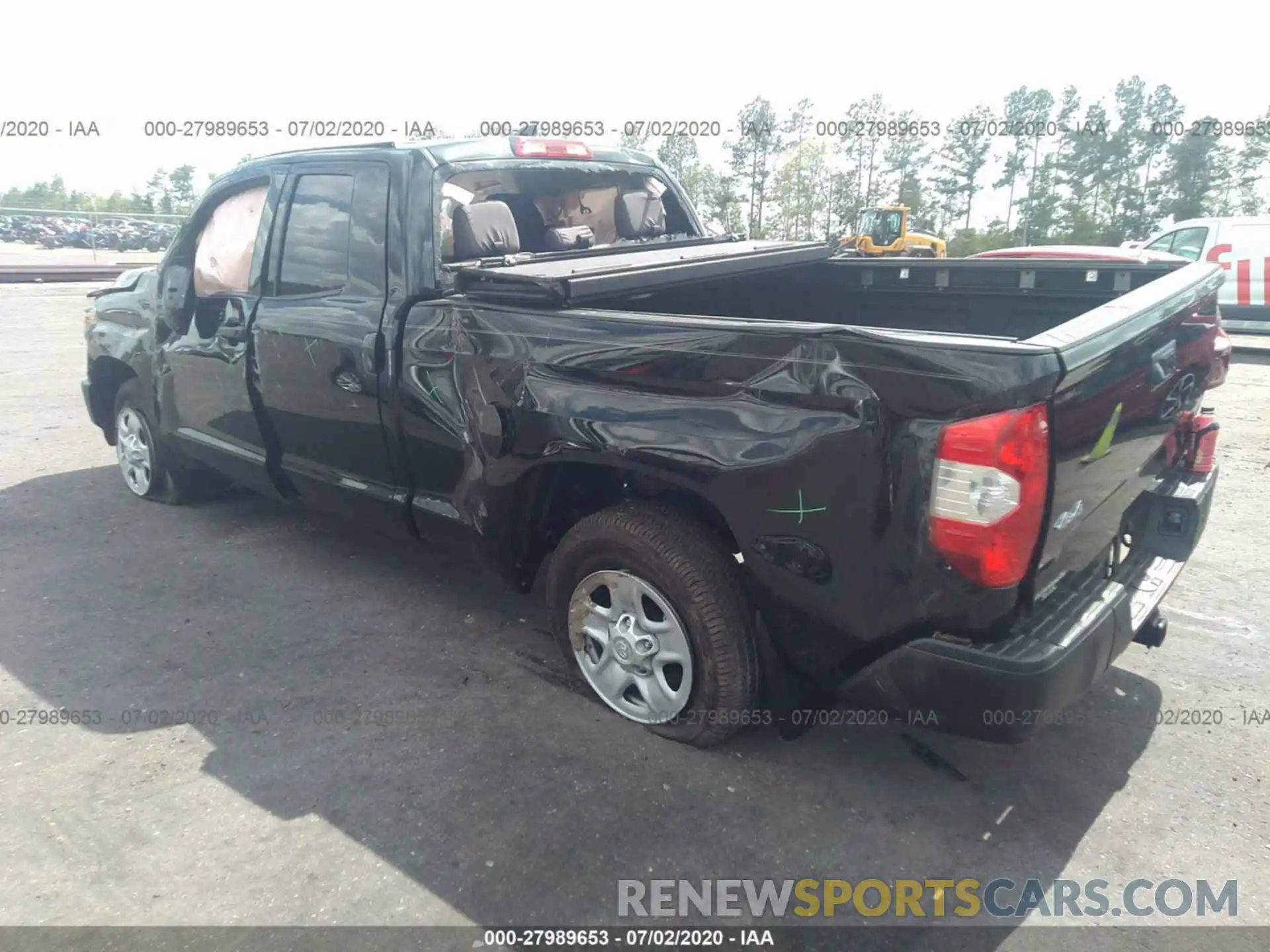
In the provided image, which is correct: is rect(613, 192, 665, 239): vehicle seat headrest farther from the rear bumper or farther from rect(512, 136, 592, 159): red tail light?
the rear bumper

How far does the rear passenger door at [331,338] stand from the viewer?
3646 millimetres

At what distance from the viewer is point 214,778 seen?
2.94 metres

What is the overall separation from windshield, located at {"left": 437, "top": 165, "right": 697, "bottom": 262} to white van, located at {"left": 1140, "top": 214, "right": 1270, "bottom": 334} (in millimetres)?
10836

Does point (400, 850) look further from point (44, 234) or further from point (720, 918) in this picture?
point (44, 234)

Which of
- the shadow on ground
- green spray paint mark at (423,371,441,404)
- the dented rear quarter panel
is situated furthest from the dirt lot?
green spray paint mark at (423,371,441,404)

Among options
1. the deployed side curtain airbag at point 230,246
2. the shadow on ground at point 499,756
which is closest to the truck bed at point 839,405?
the shadow on ground at point 499,756

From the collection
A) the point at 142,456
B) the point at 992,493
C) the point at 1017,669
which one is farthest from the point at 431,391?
the point at 142,456

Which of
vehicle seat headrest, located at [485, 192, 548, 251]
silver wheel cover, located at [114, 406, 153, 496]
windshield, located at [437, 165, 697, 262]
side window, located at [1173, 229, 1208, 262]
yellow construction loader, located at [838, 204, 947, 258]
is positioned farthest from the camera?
yellow construction loader, located at [838, 204, 947, 258]

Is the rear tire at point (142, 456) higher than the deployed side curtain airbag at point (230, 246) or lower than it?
lower

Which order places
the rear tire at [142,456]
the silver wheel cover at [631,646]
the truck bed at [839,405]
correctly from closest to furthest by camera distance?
the truck bed at [839,405]
the silver wheel cover at [631,646]
the rear tire at [142,456]

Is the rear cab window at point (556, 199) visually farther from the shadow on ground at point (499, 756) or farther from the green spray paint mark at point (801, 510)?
the green spray paint mark at point (801, 510)

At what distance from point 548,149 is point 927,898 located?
3444mm

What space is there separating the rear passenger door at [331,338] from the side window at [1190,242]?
13011 mm

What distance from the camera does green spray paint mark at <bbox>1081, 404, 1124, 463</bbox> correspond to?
2.35 m
